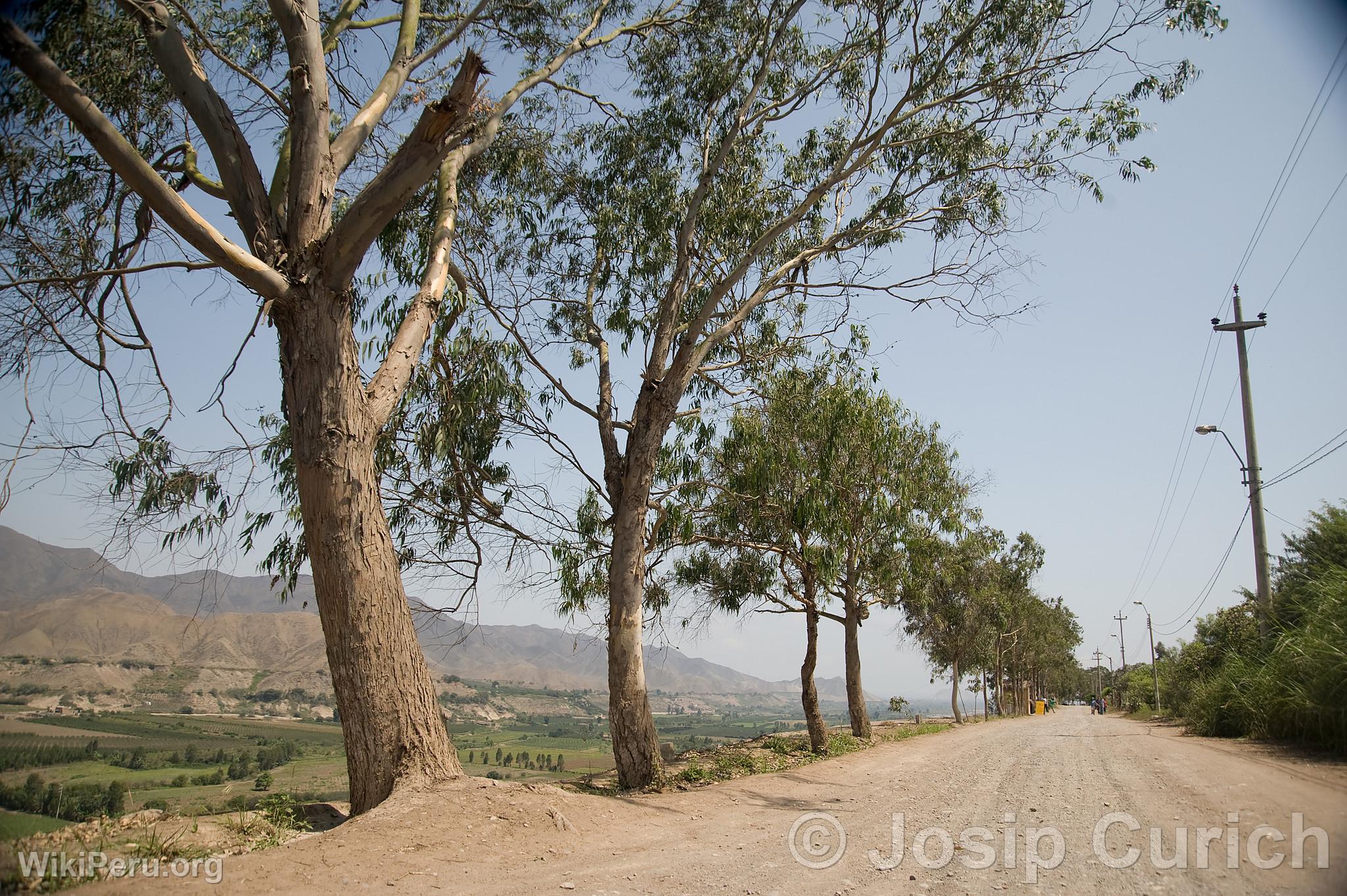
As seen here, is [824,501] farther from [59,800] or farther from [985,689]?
[985,689]

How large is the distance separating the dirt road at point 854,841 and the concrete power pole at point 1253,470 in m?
6.14

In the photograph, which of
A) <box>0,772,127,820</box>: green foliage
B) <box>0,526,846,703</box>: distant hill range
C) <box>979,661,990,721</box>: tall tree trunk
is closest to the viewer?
<box>0,772,127,820</box>: green foliage

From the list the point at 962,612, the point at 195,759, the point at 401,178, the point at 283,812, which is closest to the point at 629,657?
the point at 283,812

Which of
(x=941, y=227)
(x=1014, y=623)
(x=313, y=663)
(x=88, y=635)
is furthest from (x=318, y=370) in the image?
(x=1014, y=623)

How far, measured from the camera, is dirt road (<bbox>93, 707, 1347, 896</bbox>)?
4.23 m

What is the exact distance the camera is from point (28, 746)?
7.03 m

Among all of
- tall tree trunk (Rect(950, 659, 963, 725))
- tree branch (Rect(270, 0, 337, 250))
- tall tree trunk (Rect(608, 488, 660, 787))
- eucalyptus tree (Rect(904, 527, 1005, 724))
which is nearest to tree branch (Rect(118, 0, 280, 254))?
tree branch (Rect(270, 0, 337, 250))

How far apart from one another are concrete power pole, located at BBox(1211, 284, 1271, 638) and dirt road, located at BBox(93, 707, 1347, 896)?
→ 6.14 metres

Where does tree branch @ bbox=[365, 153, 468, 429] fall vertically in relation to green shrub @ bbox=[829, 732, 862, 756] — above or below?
above

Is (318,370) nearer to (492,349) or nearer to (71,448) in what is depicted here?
(71,448)

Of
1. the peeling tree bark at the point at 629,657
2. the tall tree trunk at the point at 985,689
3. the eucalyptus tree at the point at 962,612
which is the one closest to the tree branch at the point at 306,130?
the peeling tree bark at the point at 629,657

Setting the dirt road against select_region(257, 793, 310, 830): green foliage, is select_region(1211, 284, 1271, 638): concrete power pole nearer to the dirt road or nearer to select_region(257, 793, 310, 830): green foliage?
the dirt road

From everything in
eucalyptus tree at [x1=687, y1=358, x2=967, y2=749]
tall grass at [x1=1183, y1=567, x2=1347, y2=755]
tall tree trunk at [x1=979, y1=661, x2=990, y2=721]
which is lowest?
tall tree trunk at [x1=979, y1=661, x2=990, y2=721]

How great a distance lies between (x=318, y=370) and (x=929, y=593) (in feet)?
79.8
